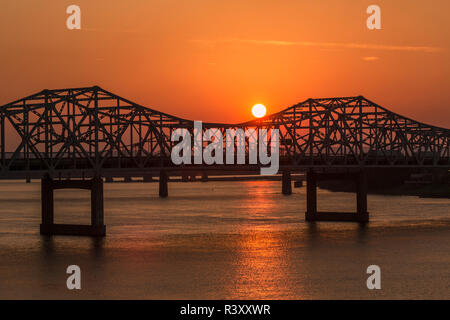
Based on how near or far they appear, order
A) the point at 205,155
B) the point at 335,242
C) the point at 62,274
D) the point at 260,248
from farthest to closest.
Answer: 1. the point at 205,155
2. the point at 335,242
3. the point at 260,248
4. the point at 62,274

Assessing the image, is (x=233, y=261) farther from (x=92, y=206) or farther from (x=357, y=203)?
(x=357, y=203)

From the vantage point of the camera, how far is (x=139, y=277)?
5331cm

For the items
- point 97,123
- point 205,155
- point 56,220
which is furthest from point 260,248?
point 56,220

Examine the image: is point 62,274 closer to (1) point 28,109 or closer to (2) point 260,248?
(2) point 260,248

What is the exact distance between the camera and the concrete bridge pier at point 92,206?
82625mm

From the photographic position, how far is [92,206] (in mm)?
83375

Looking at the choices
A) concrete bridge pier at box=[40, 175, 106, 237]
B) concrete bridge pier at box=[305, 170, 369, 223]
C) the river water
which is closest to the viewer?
the river water

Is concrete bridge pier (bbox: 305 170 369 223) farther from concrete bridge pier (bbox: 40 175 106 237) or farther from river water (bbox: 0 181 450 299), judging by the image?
concrete bridge pier (bbox: 40 175 106 237)

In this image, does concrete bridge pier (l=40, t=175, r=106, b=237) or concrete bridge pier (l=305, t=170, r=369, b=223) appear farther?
concrete bridge pier (l=305, t=170, r=369, b=223)

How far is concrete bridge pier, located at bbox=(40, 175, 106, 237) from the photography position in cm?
8262

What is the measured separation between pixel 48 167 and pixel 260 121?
2661 inches

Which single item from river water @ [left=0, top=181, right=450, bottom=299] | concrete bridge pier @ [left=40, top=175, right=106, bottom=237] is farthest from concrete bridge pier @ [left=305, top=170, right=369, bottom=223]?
concrete bridge pier @ [left=40, top=175, right=106, bottom=237]

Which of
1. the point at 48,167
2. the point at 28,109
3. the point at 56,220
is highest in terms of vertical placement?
the point at 28,109

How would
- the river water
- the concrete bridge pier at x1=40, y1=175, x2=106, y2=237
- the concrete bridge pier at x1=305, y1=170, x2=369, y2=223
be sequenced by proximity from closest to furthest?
the river water, the concrete bridge pier at x1=40, y1=175, x2=106, y2=237, the concrete bridge pier at x1=305, y1=170, x2=369, y2=223
